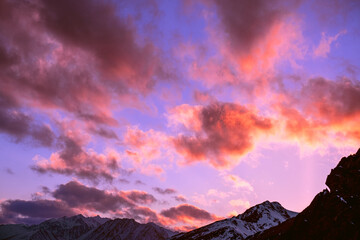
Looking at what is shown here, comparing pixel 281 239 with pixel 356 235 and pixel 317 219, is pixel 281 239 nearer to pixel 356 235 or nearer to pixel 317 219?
pixel 317 219

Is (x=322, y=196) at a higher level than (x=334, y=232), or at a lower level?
higher

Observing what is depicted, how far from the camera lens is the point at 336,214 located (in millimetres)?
74875

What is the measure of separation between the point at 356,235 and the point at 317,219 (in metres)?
14.2

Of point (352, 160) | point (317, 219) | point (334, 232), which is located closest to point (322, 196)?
point (317, 219)

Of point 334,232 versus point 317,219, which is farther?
point 317,219

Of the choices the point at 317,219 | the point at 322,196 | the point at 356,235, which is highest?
the point at 322,196

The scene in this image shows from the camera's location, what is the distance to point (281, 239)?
90.9 meters

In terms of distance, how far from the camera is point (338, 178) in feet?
330

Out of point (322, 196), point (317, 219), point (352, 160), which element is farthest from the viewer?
point (352, 160)

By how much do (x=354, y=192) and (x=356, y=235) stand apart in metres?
29.6

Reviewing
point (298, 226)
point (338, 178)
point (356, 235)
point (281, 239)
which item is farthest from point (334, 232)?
point (338, 178)

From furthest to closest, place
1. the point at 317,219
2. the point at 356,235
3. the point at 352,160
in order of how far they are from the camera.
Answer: the point at 352,160, the point at 317,219, the point at 356,235

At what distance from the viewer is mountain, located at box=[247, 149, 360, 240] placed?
69000 millimetres

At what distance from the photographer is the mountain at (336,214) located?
6900 centimetres
